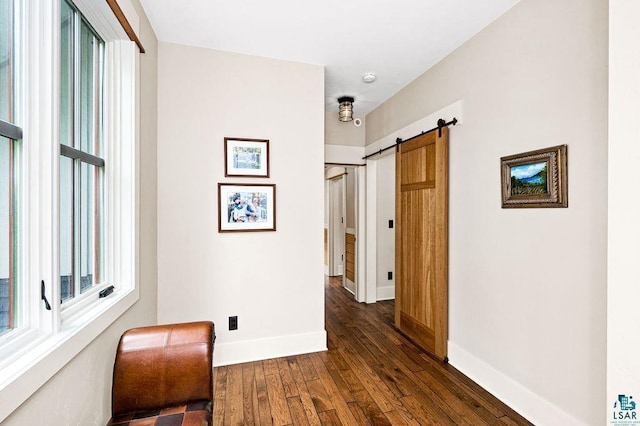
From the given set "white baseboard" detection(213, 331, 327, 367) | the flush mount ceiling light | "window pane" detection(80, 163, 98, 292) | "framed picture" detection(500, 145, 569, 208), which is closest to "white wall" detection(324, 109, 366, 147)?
the flush mount ceiling light

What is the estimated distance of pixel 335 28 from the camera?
2.27 meters

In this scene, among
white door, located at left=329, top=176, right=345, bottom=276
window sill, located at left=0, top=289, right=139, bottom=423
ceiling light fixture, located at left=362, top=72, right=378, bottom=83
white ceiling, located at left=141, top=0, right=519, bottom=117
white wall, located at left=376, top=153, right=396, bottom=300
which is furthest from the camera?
white door, located at left=329, top=176, right=345, bottom=276

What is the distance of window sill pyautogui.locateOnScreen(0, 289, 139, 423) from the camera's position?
819mm

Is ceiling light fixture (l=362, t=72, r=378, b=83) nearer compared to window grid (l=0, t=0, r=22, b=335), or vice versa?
window grid (l=0, t=0, r=22, b=335)

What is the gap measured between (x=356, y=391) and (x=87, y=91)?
97.5 inches

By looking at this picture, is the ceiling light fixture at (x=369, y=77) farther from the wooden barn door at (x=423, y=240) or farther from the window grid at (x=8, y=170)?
the window grid at (x=8, y=170)

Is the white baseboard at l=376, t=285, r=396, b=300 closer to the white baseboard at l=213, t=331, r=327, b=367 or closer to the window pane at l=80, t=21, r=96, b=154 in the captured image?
the white baseboard at l=213, t=331, r=327, b=367

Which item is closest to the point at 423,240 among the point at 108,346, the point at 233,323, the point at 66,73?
the point at 233,323

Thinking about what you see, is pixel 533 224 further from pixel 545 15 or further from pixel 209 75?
pixel 209 75

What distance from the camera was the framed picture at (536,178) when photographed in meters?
1.72

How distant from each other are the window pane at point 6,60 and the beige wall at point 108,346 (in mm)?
905

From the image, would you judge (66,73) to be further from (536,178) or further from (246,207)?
(536,178)

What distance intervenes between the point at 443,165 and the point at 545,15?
3.77 feet

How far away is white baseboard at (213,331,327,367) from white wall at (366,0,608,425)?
1.20 m
